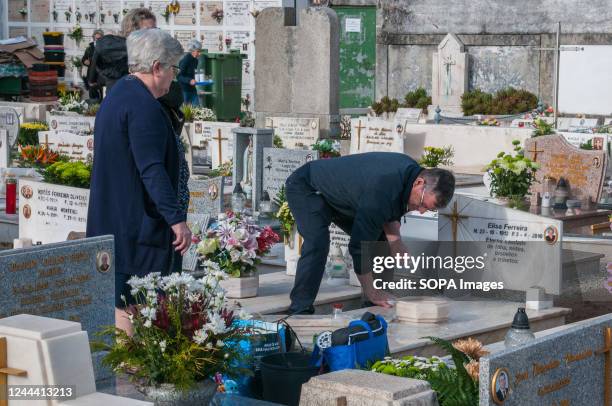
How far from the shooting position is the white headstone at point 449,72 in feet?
89.2

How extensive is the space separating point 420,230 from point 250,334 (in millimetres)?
3838

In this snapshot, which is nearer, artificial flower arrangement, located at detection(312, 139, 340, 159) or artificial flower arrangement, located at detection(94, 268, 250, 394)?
artificial flower arrangement, located at detection(94, 268, 250, 394)

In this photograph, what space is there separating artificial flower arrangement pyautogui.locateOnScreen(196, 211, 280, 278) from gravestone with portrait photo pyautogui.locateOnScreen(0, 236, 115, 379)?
243 cm

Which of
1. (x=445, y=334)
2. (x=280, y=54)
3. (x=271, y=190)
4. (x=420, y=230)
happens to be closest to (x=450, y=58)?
(x=280, y=54)

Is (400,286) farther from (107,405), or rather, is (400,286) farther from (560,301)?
(107,405)

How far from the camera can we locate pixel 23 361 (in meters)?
4.14

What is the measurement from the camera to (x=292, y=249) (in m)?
9.20

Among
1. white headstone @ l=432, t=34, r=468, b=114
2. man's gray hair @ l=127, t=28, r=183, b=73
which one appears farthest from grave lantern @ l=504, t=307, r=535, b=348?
white headstone @ l=432, t=34, r=468, b=114

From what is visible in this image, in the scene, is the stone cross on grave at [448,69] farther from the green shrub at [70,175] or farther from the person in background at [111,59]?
the green shrub at [70,175]

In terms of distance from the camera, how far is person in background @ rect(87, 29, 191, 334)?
5516mm

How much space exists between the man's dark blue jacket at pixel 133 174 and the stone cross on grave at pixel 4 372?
1.48 m

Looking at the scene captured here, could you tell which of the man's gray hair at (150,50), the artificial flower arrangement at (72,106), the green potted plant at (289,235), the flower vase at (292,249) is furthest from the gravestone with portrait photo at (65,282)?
the artificial flower arrangement at (72,106)

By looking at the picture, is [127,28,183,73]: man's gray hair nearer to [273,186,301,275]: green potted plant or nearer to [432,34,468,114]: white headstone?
[273,186,301,275]: green potted plant

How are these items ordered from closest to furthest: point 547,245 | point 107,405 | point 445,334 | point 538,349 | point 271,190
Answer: point 107,405 → point 538,349 → point 445,334 → point 547,245 → point 271,190
